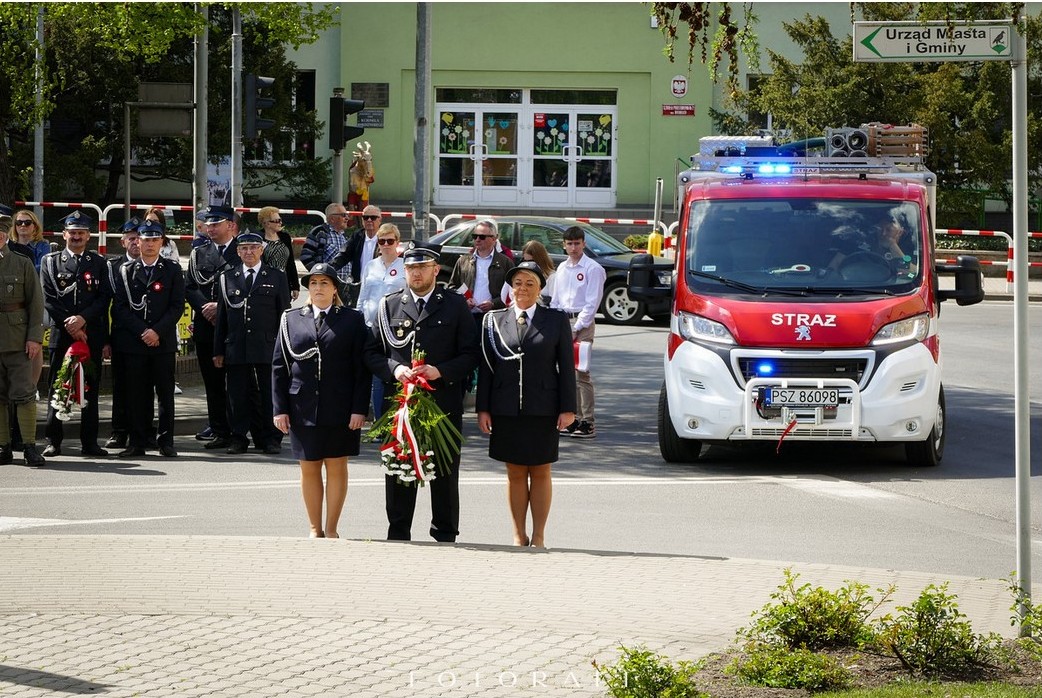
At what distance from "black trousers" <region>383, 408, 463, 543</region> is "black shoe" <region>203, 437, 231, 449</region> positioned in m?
4.64

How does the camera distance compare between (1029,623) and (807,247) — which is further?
(807,247)

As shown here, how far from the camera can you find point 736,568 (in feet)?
26.6

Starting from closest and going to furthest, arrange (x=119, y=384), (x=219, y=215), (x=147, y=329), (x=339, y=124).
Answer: (x=147, y=329) → (x=119, y=384) → (x=219, y=215) → (x=339, y=124)

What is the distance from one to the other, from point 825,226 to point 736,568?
16.7 ft

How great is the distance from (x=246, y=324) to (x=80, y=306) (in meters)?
1.39

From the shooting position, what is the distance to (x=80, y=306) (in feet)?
42.2

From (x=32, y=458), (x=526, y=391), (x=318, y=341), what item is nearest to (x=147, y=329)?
(x=32, y=458)

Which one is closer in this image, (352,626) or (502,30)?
(352,626)

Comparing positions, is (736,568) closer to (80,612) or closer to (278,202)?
(80,612)

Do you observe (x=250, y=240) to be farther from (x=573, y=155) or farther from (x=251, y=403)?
(x=573, y=155)

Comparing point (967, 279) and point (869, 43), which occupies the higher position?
point (869, 43)

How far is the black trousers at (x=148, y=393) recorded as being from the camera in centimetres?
1276

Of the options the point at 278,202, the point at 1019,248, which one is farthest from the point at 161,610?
the point at 278,202

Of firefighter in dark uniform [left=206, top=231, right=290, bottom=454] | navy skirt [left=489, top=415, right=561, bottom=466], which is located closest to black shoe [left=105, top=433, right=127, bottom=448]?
firefighter in dark uniform [left=206, top=231, right=290, bottom=454]
